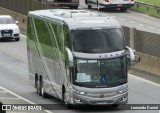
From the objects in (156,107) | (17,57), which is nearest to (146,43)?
(17,57)

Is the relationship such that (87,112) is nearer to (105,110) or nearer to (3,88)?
(105,110)

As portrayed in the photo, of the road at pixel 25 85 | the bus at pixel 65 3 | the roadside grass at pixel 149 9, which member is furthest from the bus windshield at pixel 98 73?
the bus at pixel 65 3

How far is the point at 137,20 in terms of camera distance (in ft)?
203

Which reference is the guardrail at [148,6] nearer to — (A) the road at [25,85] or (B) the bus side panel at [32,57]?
(A) the road at [25,85]

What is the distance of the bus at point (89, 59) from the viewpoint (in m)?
26.5

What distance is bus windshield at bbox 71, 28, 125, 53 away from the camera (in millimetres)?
26891

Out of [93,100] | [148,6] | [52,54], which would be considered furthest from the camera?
[148,6]

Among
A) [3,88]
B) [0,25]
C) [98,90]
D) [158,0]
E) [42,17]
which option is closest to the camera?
[98,90]

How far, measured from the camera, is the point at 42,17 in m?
30.2

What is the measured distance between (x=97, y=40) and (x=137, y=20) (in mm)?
35080

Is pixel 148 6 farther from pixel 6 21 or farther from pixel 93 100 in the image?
pixel 93 100

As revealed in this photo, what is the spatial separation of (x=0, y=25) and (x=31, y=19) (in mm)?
18320

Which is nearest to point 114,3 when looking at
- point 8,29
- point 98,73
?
point 8,29

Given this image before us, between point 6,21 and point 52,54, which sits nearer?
point 52,54
